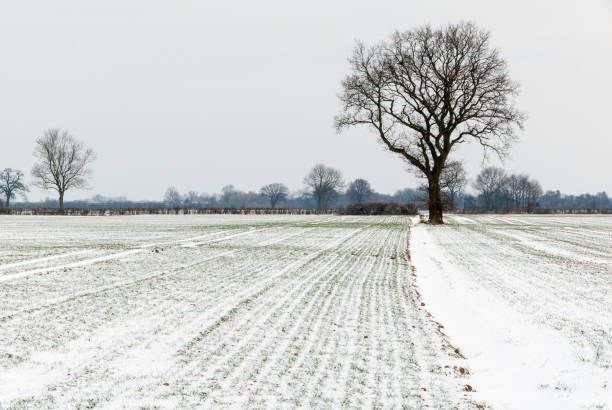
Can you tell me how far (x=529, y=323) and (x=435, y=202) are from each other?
100.0 ft

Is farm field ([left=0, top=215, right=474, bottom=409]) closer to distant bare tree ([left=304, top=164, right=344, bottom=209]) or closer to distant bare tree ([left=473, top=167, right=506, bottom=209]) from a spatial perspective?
distant bare tree ([left=304, top=164, right=344, bottom=209])

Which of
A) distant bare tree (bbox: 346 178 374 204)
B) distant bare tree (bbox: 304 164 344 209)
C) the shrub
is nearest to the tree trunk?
the shrub

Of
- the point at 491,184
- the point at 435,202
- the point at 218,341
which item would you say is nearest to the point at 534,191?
the point at 491,184

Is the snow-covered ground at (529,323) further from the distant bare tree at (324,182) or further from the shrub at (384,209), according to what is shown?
the distant bare tree at (324,182)

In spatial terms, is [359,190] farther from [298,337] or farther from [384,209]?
[298,337]

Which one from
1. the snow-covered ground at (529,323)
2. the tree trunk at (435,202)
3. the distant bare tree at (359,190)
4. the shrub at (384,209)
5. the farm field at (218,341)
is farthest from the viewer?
the distant bare tree at (359,190)

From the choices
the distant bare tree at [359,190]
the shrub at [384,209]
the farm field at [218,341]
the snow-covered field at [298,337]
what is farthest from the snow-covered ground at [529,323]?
the distant bare tree at [359,190]

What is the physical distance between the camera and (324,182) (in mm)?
130375

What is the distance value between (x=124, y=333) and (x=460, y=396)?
4.10m

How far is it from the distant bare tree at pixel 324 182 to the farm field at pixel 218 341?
385ft

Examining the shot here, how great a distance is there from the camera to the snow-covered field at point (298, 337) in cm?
436

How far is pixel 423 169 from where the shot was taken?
3612 centimetres

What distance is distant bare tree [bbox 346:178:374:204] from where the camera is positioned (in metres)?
147

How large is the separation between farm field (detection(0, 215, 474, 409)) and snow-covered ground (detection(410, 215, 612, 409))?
15.0 inches
